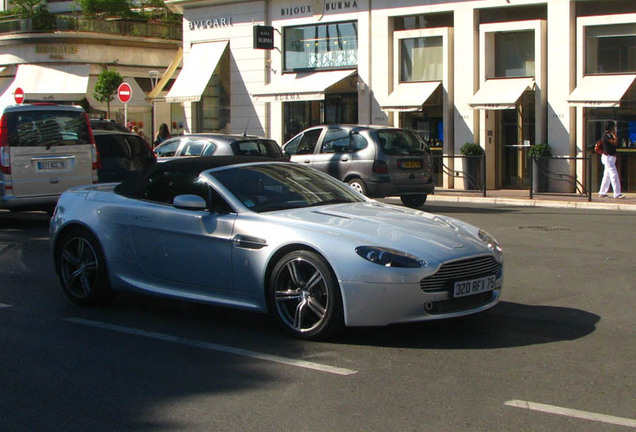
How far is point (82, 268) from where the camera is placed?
8516 mm

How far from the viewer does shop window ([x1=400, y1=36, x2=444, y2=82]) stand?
90.3ft

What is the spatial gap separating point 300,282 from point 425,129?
71.1 feet

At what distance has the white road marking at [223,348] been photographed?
6176mm

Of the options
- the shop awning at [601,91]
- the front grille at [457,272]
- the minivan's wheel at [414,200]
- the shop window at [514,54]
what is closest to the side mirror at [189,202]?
the front grille at [457,272]

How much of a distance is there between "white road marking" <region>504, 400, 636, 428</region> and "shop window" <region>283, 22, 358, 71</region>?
981 inches

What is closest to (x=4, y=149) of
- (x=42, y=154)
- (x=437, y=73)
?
(x=42, y=154)

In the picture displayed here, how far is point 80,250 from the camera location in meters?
8.56

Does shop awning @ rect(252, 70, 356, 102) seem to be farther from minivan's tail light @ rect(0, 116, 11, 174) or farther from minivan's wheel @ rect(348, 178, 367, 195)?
minivan's tail light @ rect(0, 116, 11, 174)

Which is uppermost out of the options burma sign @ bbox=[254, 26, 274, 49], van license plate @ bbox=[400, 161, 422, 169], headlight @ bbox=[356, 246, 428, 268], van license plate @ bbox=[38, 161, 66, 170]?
burma sign @ bbox=[254, 26, 274, 49]

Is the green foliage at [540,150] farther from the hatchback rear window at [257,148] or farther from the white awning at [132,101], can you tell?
the white awning at [132,101]

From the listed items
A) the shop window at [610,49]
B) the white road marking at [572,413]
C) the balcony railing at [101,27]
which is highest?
the balcony railing at [101,27]

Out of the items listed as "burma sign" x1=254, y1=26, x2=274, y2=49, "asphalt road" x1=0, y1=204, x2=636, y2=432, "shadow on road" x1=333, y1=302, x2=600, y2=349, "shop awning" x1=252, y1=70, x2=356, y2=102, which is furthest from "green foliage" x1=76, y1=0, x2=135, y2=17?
"shadow on road" x1=333, y1=302, x2=600, y2=349

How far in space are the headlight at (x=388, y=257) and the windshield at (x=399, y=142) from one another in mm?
11925

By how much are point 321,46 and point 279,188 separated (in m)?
23.5
